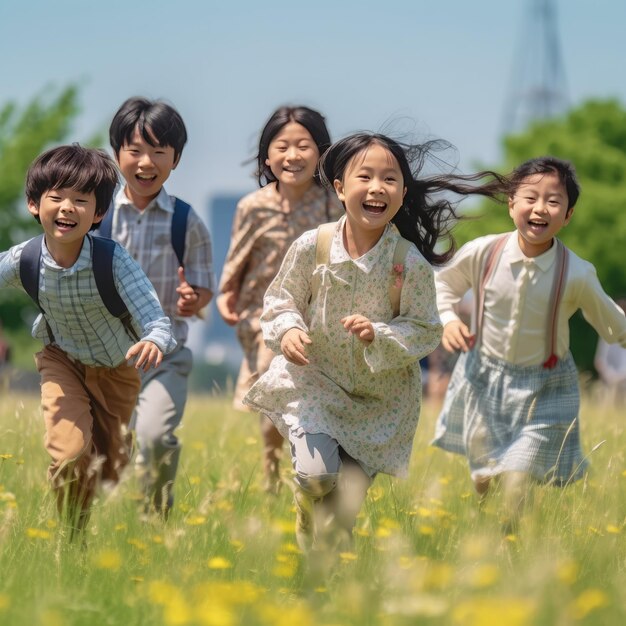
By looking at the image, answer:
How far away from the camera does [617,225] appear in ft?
119

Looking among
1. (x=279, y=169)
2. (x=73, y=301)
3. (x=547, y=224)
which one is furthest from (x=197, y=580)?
(x=279, y=169)

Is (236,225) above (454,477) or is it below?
above

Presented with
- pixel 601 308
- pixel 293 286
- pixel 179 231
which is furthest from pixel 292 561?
pixel 179 231

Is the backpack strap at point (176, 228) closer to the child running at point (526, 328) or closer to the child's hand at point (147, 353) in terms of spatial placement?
the child running at point (526, 328)

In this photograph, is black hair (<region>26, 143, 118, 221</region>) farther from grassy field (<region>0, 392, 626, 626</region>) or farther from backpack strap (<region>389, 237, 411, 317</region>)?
backpack strap (<region>389, 237, 411, 317</region>)

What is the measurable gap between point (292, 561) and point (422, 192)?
1.73 metres

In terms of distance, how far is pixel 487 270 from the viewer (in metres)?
5.84

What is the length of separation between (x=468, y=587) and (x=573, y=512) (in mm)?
1472

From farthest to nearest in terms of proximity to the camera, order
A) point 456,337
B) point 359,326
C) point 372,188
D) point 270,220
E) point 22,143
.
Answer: point 22,143, point 270,220, point 456,337, point 372,188, point 359,326

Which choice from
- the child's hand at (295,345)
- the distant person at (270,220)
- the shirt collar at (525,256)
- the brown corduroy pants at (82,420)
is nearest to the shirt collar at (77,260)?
the brown corduroy pants at (82,420)

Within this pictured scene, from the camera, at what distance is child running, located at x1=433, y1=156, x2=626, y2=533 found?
5.60m

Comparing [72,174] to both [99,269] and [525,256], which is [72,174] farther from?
[525,256]

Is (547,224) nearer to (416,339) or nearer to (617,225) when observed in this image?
(416,339)

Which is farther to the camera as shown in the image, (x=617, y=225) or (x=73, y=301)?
(x=617, y=225)
